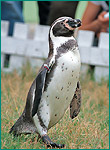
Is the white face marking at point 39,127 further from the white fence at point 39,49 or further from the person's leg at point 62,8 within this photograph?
the person's leg at point 62,8

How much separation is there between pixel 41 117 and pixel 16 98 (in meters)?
1.53

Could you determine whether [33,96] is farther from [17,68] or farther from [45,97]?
[17,68]

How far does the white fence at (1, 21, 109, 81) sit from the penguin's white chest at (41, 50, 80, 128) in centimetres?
303

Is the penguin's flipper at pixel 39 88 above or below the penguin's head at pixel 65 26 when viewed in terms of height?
below

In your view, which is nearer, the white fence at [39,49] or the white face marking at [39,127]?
the white face marking at [39,127]

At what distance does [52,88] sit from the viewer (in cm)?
262

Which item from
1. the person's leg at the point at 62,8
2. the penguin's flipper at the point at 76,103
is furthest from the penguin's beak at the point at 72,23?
the person's leg at the point at 62,8

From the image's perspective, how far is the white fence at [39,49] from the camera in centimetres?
581

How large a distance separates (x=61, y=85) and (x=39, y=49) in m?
3.42

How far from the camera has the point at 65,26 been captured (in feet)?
8.77

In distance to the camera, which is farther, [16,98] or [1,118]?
[16,98]

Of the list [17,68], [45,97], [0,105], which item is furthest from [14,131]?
[17,68]

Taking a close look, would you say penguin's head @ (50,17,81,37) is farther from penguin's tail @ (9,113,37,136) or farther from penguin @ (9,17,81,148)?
penguin's tail @ (9,113,37,136)

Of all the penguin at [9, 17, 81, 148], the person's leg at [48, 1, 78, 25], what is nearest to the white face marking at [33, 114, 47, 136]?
the penguin at [9, 17, 81, 148]
